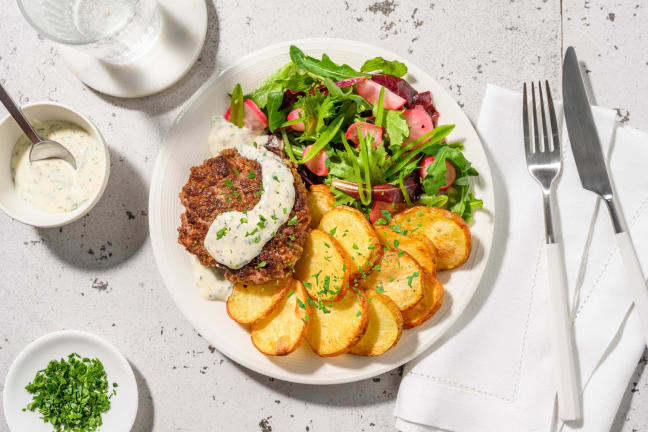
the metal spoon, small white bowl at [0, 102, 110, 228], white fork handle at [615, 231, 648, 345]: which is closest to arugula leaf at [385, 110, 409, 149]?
white fork handle at [615, 231, 648, 345]

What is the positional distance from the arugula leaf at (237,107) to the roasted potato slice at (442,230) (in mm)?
903

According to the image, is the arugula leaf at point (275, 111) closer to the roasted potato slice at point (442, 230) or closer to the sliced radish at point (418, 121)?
the sliced radish at point (418, 121)

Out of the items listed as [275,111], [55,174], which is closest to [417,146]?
[275,111]

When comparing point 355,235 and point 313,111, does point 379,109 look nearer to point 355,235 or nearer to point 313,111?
point 313,111

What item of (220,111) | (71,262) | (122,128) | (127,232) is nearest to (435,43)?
(220,111)

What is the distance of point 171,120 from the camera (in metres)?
2.82

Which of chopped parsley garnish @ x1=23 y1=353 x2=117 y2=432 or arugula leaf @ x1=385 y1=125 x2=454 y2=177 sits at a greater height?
arugula leaf @ x1=385 y1=125 x2=454 y2=177

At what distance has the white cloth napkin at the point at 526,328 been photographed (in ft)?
8.66

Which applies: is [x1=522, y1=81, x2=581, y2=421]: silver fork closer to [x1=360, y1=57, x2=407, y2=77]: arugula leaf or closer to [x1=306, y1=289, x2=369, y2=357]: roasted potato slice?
[x1=360, y1=57, x2=407, y2=77]: arugula leaf

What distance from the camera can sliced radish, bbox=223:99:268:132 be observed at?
2543 mm

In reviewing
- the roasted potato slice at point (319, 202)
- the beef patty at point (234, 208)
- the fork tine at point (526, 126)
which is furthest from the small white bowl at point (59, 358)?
the fork tine at point (526, 126)

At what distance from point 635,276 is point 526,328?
567 millimetres

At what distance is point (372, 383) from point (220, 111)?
1.63 m

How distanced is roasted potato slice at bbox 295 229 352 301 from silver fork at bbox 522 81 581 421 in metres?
1.03
